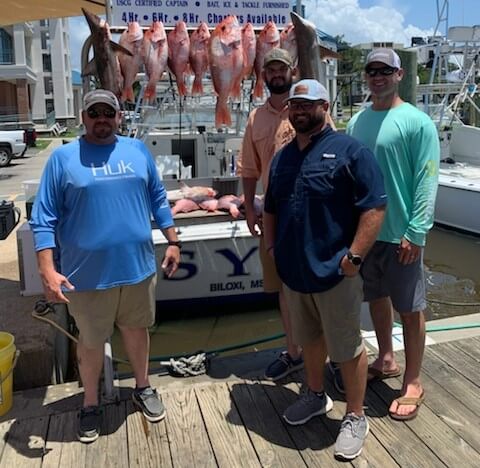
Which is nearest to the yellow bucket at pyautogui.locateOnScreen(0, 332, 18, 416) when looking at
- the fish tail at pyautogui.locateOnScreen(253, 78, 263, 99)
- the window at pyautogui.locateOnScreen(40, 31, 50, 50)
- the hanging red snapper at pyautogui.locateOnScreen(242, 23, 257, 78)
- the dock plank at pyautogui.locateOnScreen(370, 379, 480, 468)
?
the dock plank at pyautogui.locateOnScreen(370, 379, 480, 468)

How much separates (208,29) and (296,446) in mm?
2950

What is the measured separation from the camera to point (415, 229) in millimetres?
2668

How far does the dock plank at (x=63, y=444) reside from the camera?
101 inches

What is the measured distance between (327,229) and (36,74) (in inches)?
1749

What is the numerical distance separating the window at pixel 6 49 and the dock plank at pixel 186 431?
38.9 metres

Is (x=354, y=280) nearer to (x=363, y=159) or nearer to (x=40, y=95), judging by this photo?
(x=363, y=159)

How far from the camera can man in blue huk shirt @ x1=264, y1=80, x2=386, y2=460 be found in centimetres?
235

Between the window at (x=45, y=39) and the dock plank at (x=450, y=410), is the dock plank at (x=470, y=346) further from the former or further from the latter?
the window at (x=45, y=39)

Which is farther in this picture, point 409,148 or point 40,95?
point 40,95

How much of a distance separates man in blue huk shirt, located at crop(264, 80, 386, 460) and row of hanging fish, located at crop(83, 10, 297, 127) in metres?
1.71

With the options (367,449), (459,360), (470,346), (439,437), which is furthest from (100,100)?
(470,346)

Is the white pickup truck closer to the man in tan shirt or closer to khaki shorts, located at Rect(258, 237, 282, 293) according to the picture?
the man in tan shirt

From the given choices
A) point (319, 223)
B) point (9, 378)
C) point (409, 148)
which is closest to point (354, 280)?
point (319, 223)

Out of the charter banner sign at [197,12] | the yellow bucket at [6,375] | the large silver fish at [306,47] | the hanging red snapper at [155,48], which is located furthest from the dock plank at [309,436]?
the charter banner sign at [197,12]
